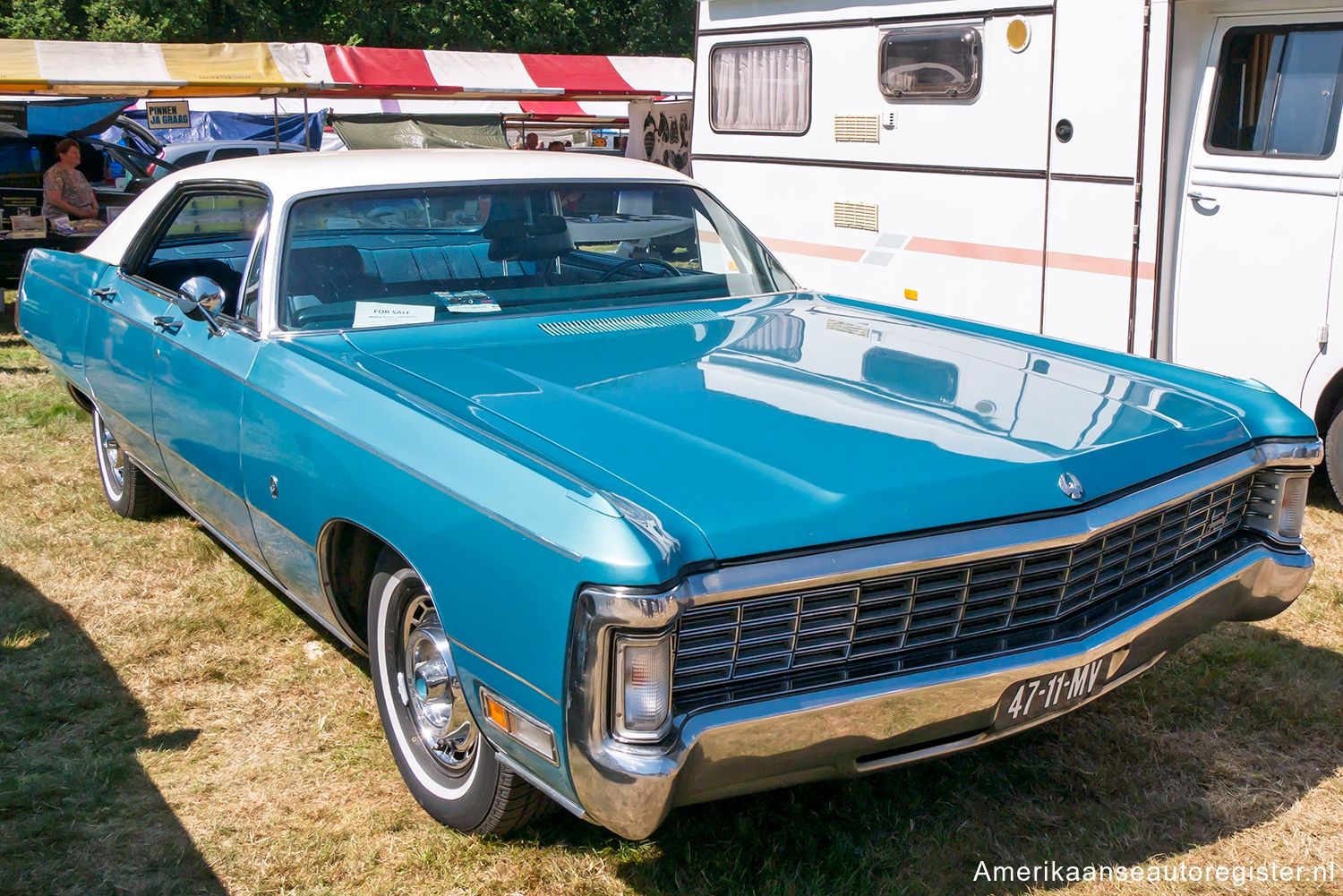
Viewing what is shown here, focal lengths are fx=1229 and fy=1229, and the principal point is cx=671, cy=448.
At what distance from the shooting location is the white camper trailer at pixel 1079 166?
17.5ft

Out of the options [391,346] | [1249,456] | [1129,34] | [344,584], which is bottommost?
[344,584]

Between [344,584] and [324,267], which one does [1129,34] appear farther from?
[344,584]

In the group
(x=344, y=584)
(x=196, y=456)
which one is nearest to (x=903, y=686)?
(x=344, y=584)

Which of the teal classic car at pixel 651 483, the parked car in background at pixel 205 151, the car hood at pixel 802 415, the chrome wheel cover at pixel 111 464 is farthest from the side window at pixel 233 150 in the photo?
the car hood at pixel 802 415

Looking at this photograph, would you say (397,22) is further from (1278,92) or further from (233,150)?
(1278,92)

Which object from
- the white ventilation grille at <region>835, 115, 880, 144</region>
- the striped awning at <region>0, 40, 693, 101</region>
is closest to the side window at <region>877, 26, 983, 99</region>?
the white ventilation grille at <region>835, 115, 880, 144</region>

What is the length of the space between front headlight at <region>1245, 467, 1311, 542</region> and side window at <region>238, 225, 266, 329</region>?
8.99ft

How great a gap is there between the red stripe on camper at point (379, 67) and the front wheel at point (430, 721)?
11.6 m

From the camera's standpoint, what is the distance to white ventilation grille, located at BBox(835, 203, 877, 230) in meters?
7.06

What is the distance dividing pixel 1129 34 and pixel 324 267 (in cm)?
407

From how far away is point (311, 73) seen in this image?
529 inches

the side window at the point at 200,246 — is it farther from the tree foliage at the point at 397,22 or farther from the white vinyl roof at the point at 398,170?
the tree foliage at the point at 397,22

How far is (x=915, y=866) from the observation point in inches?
109

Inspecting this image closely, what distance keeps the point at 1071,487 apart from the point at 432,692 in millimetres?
1501
